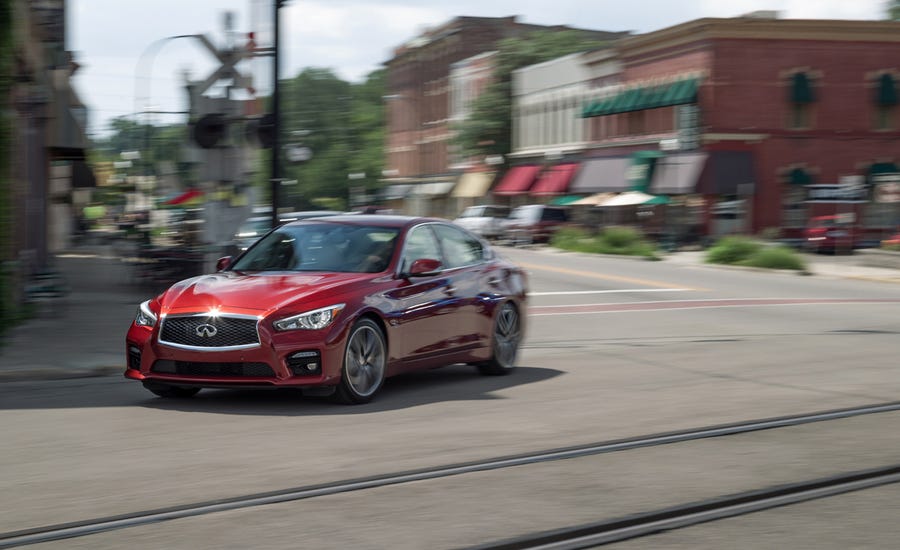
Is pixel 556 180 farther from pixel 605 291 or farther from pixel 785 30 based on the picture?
pixel 605 291

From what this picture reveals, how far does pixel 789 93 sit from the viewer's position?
5516 centimetres

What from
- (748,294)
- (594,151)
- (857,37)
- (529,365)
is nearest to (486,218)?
(594,151)

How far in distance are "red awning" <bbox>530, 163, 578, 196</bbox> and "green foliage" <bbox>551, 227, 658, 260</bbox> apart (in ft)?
50.7

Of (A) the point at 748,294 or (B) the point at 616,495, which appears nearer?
(B) the point at 616,495

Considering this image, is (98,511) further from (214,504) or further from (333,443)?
(333,443)

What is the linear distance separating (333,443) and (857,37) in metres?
51.5

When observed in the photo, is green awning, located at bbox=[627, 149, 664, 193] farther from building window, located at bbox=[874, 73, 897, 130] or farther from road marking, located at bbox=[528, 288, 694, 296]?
road marking, located at bbox=[528, 288, 694, 296]

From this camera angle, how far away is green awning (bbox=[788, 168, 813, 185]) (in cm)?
5500

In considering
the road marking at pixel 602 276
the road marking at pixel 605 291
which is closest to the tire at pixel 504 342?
the road marking at pixel 605 291

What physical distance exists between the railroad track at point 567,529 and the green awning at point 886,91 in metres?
50.6

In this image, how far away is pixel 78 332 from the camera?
15.5 metres

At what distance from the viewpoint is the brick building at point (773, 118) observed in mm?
54344

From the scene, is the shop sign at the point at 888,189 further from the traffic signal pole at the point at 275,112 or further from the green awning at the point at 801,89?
the traffic signal pole at the point at 275,112

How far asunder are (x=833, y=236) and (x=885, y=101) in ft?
43.7
